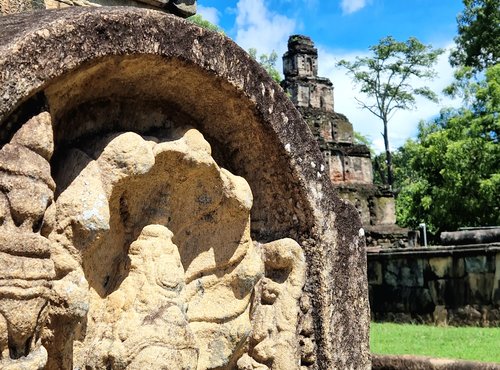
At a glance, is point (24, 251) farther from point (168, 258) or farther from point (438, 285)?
point (438, 285)

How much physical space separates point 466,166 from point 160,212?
17.9m

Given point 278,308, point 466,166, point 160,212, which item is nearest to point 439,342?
point 278,308

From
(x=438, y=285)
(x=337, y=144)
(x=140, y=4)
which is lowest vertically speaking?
(x=438, y=285)

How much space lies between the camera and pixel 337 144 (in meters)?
22.7

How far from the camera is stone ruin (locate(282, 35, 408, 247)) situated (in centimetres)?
2227

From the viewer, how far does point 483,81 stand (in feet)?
72.3

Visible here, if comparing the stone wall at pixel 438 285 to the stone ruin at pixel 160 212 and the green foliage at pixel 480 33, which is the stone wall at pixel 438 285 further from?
the green foliage at pixel 480 33

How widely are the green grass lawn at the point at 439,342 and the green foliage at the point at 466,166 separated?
10.9 meters

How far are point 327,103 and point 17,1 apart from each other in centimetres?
2145

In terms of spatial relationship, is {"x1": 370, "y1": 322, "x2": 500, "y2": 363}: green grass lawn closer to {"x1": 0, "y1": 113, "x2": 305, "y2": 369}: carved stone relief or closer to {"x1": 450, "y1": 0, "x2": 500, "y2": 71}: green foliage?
{"x1": 0, "y1": 113, "x2": 305, "y2": 369}: carved stone relief

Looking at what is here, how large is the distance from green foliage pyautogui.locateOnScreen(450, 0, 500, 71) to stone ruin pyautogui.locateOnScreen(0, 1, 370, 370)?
866 inches

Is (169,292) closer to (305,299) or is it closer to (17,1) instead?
(305,299)

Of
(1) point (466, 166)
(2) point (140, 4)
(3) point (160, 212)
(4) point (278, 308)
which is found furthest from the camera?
(1) point (466, 166)

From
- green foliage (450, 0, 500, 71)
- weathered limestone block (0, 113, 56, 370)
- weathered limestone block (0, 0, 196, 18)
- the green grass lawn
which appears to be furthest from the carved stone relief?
green foliage (450, 0, 500, 71)
